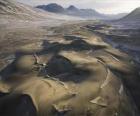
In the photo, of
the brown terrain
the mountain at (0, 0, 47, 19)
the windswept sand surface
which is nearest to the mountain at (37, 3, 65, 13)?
the mountain at (0, 0, 47, 19)

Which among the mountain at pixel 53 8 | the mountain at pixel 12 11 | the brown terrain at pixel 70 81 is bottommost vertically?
the mountain at pixel 53 8

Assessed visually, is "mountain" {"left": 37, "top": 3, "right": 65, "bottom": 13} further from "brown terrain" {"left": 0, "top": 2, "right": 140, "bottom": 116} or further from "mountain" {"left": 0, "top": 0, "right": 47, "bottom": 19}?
"brown terrain" {"left": 0, "top": 2, "right": 140, "bottom": 116}

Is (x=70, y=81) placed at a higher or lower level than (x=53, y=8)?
higher

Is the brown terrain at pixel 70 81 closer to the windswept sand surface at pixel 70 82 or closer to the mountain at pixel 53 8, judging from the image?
the windswept sand surface at pixel 70 82

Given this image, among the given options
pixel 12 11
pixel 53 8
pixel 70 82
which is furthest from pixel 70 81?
pixel 53 8

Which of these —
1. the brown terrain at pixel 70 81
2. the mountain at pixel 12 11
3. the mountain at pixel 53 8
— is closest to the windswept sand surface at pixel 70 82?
the brown terrain at pixel 70 81

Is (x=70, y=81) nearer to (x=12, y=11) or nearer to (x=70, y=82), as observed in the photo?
(x=70, y=82)

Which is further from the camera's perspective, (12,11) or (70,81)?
(12,11)

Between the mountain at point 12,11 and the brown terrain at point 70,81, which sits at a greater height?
the brown terrain at point 70,81

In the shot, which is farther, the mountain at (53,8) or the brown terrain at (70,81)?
the mountain at (53,8)
